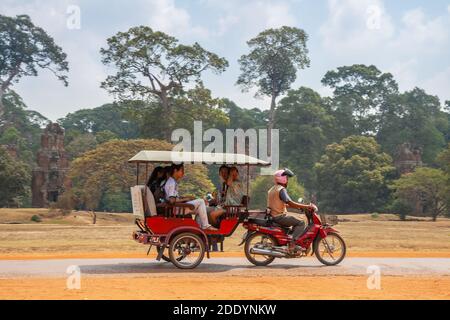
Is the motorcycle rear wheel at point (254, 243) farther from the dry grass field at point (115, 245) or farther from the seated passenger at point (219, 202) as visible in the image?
the dry grass field at point (115, 245)

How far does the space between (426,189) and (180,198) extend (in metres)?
46.2

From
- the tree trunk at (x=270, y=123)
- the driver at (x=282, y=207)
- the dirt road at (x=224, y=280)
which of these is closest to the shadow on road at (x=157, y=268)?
the dirt road at (x=224, y=280)

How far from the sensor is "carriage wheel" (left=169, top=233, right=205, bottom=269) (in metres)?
13.5

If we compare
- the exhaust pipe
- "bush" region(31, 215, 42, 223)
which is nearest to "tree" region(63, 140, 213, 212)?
"bush" region(31, 215, 42, 223)

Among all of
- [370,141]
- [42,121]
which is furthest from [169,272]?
[42,121]

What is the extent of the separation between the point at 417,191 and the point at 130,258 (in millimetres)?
45255

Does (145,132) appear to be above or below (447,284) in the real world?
above

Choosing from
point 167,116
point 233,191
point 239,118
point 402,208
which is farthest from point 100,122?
A: point 233,191

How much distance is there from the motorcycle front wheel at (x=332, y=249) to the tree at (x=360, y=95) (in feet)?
244

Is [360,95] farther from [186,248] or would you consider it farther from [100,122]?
[186,248]

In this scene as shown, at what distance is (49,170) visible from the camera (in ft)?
214

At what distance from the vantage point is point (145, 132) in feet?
207

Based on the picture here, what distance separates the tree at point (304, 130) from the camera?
254 feet
